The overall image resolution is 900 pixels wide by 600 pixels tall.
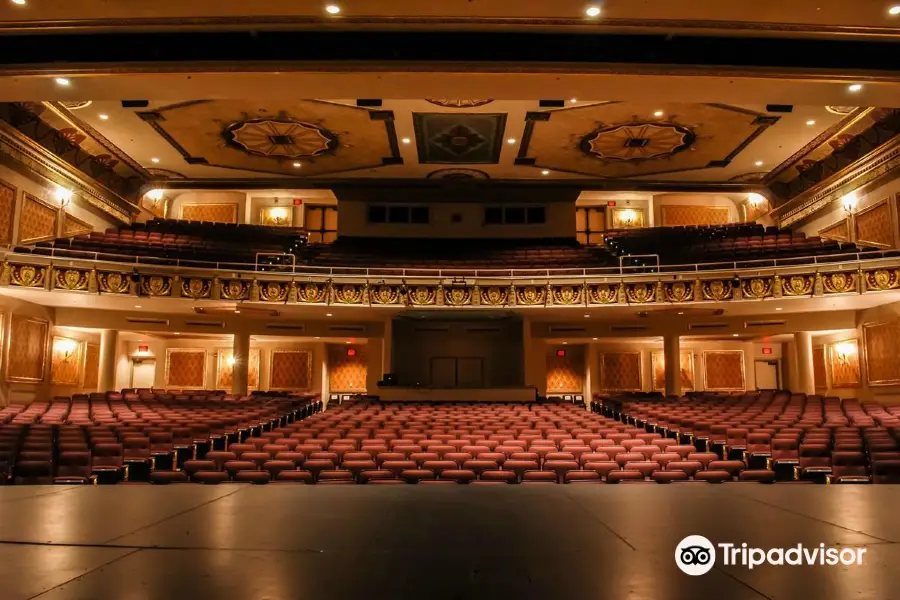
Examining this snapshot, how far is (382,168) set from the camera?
1730cm

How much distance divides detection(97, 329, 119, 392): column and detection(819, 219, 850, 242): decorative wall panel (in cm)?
1763

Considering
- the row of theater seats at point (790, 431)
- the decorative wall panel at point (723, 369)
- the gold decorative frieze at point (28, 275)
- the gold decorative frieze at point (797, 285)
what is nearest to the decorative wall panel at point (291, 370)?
the gold decorative frieze at point (28, 275)

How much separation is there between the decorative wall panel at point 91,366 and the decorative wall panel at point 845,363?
60.4 feet

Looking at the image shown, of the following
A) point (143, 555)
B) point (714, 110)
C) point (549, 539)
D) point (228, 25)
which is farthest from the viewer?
point (714, 110)

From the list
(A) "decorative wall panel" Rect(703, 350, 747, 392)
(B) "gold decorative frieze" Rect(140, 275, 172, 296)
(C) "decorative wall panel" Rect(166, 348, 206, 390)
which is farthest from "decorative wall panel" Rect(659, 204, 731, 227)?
(C) "decorative wall panel" Rect(166, 348, 206, 390)

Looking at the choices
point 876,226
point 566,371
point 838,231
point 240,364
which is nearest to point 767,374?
point 838,231

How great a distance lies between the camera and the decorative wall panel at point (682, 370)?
18.0 metres

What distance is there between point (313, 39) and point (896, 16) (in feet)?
21.1

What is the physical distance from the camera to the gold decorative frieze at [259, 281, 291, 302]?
1339 centimetres

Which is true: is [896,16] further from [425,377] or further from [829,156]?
[425,377]

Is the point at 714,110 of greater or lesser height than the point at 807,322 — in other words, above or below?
above

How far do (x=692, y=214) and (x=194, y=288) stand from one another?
51.3ft

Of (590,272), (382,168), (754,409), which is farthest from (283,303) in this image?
(754,409)

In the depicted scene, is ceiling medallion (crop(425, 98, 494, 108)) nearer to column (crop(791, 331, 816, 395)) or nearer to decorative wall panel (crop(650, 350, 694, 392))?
decorative wall panel (crop(650, 350, 694, 392))
